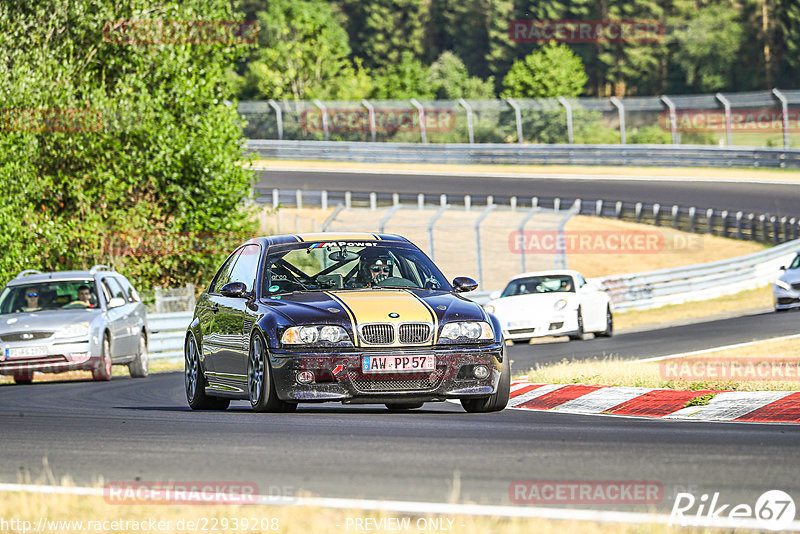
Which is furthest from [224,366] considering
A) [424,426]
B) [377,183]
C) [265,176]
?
[265,176]

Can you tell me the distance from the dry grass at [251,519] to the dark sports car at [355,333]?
4.13 m

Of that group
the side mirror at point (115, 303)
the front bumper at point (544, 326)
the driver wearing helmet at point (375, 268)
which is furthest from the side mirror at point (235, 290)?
the front bumper at point (544, 326)

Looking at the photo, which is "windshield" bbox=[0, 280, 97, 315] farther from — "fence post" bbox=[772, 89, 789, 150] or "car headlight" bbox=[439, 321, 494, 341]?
"fence post" bbox=[772, 89, 789, 150]

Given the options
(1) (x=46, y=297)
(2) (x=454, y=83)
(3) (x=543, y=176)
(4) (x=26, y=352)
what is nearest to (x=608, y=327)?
(1) (x=46, y=297)

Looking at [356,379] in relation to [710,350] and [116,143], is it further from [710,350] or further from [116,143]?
[116,143]

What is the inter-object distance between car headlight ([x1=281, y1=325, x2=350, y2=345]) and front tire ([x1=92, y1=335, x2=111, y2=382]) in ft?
28.3

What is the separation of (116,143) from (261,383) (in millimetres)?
18750

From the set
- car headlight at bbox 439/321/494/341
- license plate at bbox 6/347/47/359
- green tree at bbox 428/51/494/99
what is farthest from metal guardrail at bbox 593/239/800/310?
green tree at bbox 428/51/494/99

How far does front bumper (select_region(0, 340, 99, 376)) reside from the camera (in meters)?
17.4

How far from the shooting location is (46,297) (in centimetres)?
1889

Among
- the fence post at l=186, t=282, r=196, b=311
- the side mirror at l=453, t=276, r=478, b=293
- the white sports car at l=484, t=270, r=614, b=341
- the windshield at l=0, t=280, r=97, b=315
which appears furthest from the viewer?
the fence post at l=186, t=282, r=196, b=311

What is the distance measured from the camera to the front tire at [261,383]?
10070mm

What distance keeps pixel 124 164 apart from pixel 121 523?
23705 mm

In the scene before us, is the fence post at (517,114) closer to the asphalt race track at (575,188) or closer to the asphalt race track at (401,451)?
the asphalt race track at (575,188)
